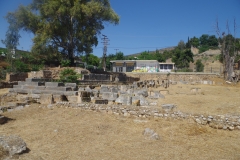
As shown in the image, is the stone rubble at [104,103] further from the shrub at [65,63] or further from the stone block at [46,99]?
the shrub at [65,63]

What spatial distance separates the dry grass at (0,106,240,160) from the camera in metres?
4.98

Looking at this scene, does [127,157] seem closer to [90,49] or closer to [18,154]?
[18,154]

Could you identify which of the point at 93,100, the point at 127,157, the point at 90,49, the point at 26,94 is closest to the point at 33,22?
the point at 90,49

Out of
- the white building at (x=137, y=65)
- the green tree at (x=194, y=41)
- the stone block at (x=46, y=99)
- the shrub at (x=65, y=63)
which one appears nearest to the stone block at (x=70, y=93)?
the stone block at (x=46, y=99)

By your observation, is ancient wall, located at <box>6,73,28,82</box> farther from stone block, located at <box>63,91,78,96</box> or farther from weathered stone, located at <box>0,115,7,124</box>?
weathered stone, located at <box>0,115,7,124</box>

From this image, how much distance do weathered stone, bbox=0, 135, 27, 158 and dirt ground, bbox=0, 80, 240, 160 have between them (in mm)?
179

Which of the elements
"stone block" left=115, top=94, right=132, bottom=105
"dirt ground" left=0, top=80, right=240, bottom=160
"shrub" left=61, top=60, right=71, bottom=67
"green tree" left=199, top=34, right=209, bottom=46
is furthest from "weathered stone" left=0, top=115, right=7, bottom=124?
"green tree" left=199, top=34, right=209, bottom=46

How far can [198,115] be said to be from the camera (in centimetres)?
716

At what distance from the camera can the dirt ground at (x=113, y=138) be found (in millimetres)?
4973

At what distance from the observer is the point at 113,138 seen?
6070 millimetres

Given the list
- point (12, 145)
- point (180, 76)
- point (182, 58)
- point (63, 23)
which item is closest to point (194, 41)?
point (182, 58)

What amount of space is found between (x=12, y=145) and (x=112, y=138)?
2.50 metres

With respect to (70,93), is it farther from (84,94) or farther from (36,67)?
(36,67)

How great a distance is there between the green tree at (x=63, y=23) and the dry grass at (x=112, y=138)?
19.4 meters
